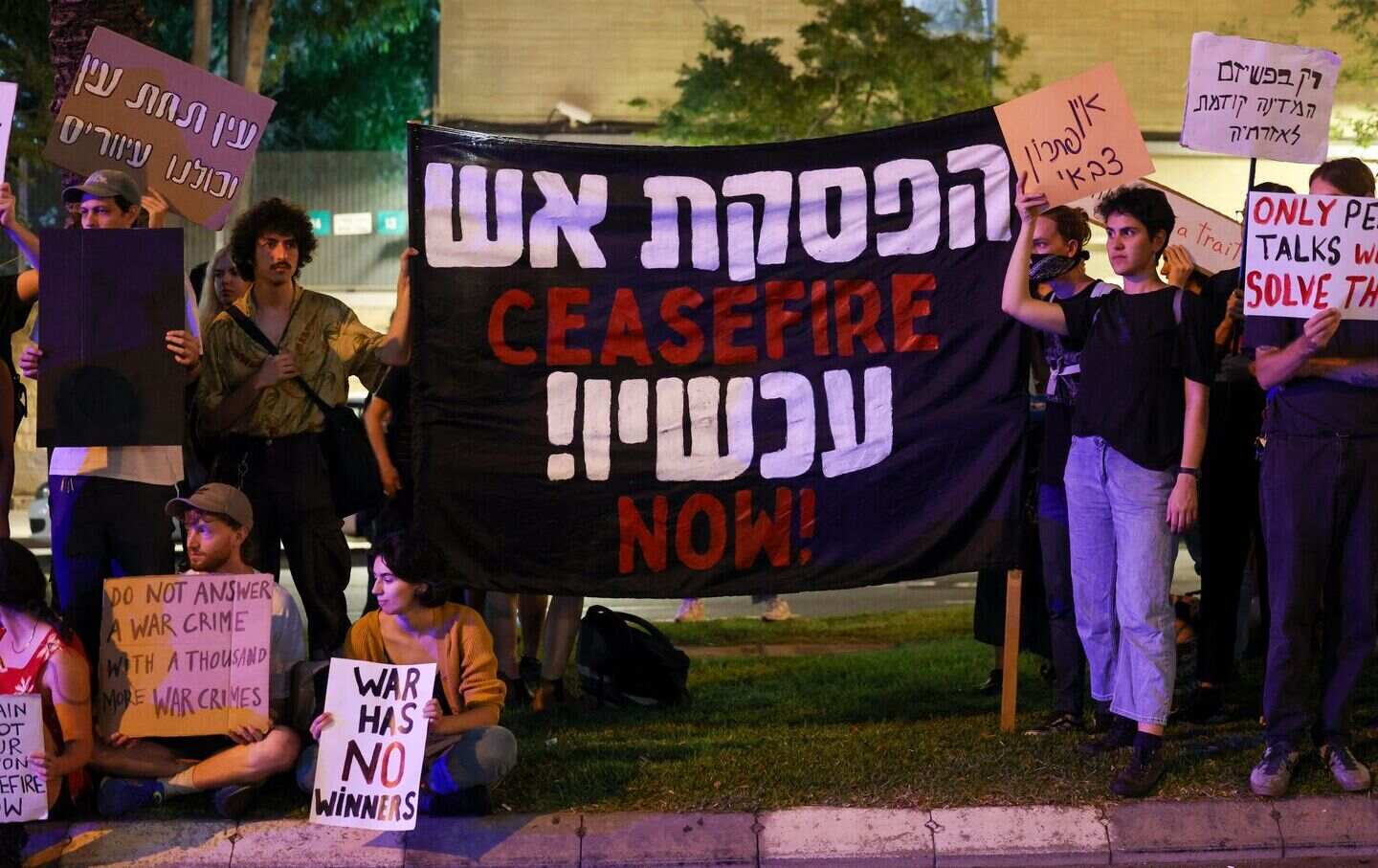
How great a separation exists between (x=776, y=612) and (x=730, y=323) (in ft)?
15.5

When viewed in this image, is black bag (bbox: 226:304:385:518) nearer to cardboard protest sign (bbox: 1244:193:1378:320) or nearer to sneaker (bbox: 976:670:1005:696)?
sneaker (bbox: 976:670:1005:696)

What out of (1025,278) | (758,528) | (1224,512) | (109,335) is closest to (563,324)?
(758,528)

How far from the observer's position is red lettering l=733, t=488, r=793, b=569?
6566 mm

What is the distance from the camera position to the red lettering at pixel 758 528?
657 centimetres

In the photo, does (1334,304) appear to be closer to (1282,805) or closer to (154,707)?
(1282,805)

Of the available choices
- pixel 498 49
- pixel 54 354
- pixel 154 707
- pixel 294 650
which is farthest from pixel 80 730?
pixel 498 49

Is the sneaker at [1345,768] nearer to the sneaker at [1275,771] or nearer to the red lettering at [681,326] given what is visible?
the sneaker at [1275,771]

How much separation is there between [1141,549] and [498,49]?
66.0 ft

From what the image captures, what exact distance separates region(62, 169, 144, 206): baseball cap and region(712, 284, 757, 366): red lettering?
7.44ft

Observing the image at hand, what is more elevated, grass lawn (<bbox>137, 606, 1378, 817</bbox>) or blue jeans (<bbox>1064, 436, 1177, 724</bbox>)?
blue jeans (<bbox>1064, 436, 1177, 724</bbox>)

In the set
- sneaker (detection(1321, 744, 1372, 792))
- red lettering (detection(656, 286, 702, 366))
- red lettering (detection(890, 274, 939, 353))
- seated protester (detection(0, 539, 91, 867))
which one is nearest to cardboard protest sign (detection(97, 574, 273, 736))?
seated protester (detection(0, 539, 91, 867))

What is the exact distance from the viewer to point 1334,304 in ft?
18.5

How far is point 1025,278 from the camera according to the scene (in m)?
6.18

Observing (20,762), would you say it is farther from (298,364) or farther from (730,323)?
(730,323)
